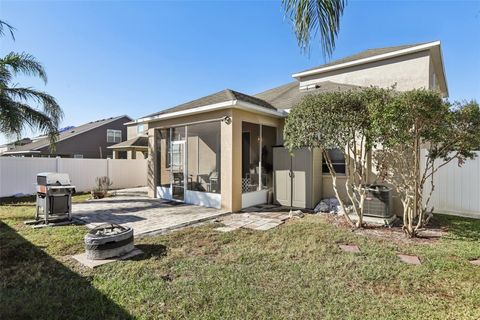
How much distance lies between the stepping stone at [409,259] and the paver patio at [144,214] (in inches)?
206

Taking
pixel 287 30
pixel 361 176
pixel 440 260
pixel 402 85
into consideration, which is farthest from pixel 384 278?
pixel 402 85

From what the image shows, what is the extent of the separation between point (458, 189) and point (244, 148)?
298 inches

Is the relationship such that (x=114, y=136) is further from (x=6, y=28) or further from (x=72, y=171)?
(x=6, y=28)

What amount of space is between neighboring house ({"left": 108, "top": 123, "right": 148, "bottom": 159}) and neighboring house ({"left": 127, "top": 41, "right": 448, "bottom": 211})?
3.67 metres

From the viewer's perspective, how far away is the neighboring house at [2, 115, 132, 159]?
29.4 metres

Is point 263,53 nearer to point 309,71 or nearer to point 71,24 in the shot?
point 309,71

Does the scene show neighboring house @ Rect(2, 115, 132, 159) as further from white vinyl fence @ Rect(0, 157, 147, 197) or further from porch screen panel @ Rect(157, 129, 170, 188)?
porch screen panel @ Rect(157, 129, 170, 188)

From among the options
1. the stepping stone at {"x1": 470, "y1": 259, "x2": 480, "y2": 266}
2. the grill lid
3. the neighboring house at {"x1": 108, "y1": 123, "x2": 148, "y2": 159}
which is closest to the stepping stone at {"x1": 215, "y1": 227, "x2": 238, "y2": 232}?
the grill lid

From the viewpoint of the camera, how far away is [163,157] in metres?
12.1

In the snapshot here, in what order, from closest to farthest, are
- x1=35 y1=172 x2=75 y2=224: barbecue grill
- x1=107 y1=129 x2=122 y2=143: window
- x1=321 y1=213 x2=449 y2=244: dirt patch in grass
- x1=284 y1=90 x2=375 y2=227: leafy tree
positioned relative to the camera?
x1=321 y1=213 x2=449 y2=244: dirt patch in grass
x1=284 y1=90 x2=375 y2=227: leafy tree
x1=35 y1=172 x2=75 y2=224: barbecue grill
x1=107 y1=129 x2=122 y2=143: window

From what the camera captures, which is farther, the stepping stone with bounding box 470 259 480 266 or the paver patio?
the paver patio

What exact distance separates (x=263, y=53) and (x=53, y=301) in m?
12.5

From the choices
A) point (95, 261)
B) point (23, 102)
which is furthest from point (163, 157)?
point (95, 261)

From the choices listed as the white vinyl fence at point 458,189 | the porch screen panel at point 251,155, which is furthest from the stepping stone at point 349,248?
the white vinyl fence at point 458,189
